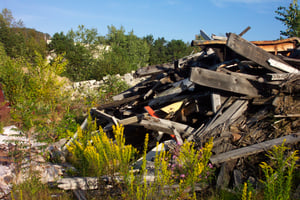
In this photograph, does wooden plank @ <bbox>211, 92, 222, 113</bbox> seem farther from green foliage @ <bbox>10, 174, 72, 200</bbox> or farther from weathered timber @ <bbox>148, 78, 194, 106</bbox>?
green foliage @ <bbox>10, 174, 72, 200</bbox>

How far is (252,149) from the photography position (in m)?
4.32

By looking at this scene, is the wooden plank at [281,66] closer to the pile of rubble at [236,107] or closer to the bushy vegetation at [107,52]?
the pile of rubble at [236,107]

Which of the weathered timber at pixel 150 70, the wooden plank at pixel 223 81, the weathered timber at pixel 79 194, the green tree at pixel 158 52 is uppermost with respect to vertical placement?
the green tree at pixel 158 52

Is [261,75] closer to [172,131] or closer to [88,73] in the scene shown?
[172,131]

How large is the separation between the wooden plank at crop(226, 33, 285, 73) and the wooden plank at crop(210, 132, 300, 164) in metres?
1.66

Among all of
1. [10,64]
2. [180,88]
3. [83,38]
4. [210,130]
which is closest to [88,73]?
[83,38]

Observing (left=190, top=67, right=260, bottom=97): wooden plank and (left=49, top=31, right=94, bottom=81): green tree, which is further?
(left=49, top=31, right=94, bottom=81): green tree

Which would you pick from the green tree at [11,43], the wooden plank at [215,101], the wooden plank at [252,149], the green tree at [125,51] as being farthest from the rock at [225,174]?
the green tree at [11,43]

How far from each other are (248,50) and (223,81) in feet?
2.73

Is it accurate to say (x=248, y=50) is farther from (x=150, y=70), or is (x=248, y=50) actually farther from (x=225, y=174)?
(x=150, y=70)

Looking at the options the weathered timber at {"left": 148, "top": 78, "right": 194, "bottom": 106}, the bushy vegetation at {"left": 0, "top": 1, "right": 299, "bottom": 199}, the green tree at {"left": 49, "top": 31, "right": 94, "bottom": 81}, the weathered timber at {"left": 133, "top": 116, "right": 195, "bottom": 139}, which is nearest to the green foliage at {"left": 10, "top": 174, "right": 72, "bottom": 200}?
the bushy vegetation at {"left": 0, "top": 1, "right": 299, "bottom": 199}

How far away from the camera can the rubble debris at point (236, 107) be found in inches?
177

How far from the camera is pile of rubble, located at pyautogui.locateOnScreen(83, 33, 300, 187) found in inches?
173

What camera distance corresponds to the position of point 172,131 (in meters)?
Result: 5.20
